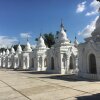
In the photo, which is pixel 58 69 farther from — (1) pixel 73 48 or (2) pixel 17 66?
(2) pixel 17 66

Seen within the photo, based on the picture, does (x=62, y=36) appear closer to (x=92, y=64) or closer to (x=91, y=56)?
(x=91, y=56)

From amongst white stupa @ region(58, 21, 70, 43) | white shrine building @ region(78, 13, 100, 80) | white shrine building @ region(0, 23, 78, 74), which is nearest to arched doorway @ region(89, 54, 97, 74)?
white shrine building @ region(78, 13, 100, 80)

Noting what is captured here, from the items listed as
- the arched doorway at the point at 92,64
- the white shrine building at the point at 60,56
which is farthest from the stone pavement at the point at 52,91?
the white shrine building at the point at 60,56

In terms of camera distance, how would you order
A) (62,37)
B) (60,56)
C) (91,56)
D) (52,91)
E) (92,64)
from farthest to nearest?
(62,37) → (60,56) → (91,56) → (92,64) → (52,91)

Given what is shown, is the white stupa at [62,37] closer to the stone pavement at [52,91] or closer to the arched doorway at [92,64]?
the arched doorway at [92,64]

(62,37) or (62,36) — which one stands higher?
(62,36)

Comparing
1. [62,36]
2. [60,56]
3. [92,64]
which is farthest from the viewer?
[62,36]

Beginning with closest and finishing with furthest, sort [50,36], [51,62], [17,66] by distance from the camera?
1. [51,62]
2. [17,66]
3. [50,36]

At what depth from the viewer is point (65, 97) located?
8.72 meters

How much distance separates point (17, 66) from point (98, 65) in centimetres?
3121

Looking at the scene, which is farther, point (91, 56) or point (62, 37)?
point (62, 37)

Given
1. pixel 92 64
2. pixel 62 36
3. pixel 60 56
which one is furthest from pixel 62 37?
pixel 92 64

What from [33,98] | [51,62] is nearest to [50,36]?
[51,62]

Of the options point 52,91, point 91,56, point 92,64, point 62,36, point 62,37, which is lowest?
point 52,91
